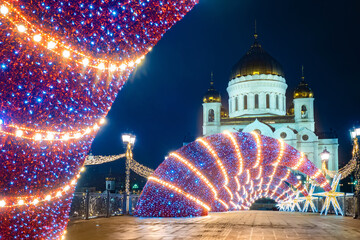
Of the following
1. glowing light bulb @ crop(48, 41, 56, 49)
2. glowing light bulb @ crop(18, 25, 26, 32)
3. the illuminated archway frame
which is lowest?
the illuminated archway frame

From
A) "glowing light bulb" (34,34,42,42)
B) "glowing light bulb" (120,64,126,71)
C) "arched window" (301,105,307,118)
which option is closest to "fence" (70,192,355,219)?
"glowing light bulb" (120,64,126,71)

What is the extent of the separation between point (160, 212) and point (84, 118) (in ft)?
35.5

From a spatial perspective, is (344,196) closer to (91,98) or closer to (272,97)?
(91,98)

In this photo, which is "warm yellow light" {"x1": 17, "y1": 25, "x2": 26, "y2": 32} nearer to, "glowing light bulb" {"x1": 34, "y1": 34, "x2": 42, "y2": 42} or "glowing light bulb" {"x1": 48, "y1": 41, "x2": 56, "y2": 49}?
"glowing light bulb" {"x1": 34, "y1": 34, "x2": 42, "y2": 42}

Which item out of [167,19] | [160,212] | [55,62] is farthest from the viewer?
[160,212]

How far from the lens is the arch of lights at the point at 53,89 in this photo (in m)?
2.98

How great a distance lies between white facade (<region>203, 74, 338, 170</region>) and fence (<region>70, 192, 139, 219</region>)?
46.7 m

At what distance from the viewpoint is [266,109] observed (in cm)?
6719

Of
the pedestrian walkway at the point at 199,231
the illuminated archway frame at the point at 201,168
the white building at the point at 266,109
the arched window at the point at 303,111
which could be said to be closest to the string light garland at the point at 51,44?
the pedestrian walkway at the point at 199,231

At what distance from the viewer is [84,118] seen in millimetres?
3600

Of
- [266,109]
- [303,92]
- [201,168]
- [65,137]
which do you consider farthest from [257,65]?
[65,137]

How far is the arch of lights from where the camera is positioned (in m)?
2.98

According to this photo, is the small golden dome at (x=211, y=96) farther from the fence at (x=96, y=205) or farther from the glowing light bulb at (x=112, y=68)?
the glowing light bulb at (x=112, y=68)

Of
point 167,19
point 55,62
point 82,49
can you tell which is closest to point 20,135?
point 55,62
